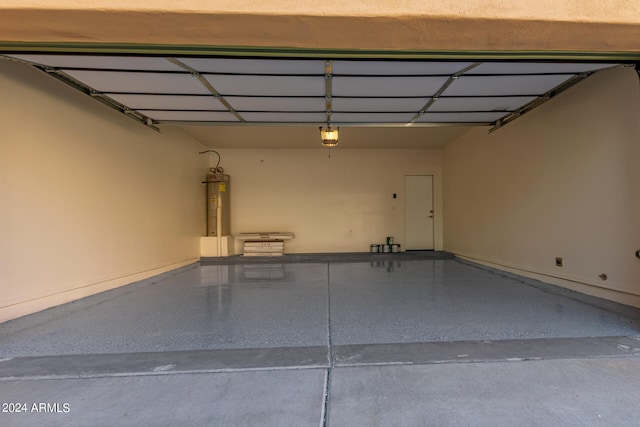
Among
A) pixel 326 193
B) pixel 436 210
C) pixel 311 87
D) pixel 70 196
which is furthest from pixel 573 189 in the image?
pixel 70 196

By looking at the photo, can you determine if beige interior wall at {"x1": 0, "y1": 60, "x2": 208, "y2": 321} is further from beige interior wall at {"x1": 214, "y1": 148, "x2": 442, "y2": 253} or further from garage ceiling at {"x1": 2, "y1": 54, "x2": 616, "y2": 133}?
beige interior wall at {"x1": 214, "y1": 148, "x2": 442, "y2": 253}

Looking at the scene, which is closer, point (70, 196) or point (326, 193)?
point (70, 196)

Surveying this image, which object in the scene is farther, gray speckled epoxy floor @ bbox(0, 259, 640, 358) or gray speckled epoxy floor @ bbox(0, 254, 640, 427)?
gray speckled epoxy floor @ bbox(0, 259, 640, 358)

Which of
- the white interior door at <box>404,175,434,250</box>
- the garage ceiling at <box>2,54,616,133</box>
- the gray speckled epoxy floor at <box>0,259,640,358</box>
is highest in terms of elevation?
the garage ceiling at <box>2,54,616,133</box>

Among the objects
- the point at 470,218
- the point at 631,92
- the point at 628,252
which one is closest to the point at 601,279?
the point at 628,252

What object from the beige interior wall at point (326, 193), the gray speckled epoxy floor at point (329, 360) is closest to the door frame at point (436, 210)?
the beige interior wall at point (326, 193)

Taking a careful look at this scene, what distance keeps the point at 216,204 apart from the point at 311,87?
416 cm

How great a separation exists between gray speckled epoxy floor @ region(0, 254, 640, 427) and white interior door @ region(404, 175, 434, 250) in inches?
148

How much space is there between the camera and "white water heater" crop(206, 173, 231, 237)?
20.5 ft

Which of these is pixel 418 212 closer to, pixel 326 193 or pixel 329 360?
pixel 326 193

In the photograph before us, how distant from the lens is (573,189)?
323 cm

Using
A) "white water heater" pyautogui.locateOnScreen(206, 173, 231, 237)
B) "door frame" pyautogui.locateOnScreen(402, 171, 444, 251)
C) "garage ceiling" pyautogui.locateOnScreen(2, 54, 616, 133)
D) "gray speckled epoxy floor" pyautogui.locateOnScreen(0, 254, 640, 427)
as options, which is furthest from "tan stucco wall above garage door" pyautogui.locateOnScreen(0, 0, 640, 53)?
"door frame" pyautogui.locateOnScreen(402, 171, 444, 251)

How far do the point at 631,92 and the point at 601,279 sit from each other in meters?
1.90

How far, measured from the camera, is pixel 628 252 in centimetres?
269
